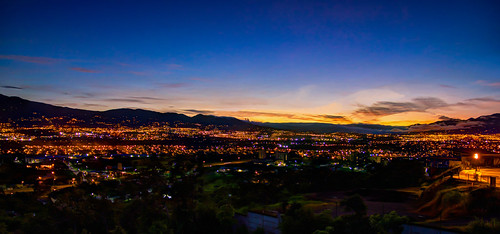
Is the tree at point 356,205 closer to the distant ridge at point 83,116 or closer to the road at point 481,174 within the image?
the road at point 481,174

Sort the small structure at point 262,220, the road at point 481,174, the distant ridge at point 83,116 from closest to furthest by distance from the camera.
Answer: the small structure at point 262,220 → the road at point 481,174 → the distant ridge at point 83,116

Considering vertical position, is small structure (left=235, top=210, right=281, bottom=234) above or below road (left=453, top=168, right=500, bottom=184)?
below

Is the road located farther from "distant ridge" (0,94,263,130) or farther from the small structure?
"distant ridge" (0,94,263,130)

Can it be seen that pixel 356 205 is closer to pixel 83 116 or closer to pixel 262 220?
pixel 262 220

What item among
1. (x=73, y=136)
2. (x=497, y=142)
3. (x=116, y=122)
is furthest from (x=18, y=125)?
(x=497, y=142)

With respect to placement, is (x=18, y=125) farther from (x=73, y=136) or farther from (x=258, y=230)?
(x=258, y=230)

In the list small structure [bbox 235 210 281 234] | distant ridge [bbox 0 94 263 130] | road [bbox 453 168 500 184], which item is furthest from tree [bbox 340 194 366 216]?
distant ridge [bbox 0 94 263 130]

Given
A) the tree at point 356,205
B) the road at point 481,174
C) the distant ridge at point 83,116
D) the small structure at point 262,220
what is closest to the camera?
the tree at point 356,205

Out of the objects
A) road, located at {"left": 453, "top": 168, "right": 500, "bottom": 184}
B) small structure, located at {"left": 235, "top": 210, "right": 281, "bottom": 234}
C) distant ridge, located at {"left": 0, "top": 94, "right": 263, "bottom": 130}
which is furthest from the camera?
distant ridge, located at {"left": 0, "top": 94, "right": 263, "bottom": 130}

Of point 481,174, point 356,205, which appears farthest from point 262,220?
point 481,174

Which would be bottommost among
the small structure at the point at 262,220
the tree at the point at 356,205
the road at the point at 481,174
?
the small structure at the point at 262,220

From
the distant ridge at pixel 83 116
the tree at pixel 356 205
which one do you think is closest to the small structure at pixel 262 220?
the tree at pixel 356 205
